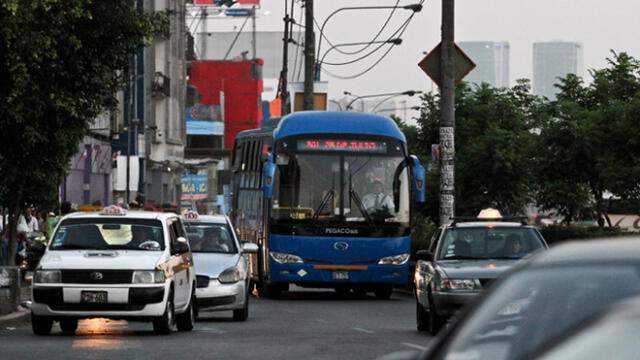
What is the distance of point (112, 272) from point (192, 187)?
3228 inches

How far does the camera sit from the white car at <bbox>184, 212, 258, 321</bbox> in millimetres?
22531

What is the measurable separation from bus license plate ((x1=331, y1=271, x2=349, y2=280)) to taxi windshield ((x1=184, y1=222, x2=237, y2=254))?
20.2ft

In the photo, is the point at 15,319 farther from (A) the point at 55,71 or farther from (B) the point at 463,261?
(B) the point at 463,261

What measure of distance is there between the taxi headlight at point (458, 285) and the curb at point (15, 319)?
652 centimetres

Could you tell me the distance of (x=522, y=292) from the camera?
539 centimetres

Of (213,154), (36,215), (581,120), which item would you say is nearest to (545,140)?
(581,120)

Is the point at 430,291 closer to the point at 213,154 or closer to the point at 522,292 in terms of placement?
the point at 522,292

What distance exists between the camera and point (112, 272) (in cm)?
1830

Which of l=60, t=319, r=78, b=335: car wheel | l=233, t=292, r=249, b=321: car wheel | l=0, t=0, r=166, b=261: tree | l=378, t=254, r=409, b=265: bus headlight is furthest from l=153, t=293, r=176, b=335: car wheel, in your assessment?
l=378, t=254, r=409, b=265: bus headlight

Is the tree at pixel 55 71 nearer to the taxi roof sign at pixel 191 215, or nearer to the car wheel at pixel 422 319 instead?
the taxi roof sign at pixel 191 215

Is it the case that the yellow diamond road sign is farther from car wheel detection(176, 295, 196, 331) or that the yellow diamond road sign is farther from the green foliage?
car wheel detection(176, 295, 196, 331)

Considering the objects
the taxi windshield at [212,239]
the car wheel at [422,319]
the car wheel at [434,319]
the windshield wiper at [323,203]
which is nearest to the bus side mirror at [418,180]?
the windshield wiper at [323,203]

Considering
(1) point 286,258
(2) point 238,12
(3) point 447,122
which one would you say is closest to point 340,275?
(1) point 286,258

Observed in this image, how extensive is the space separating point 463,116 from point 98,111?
108 feet
